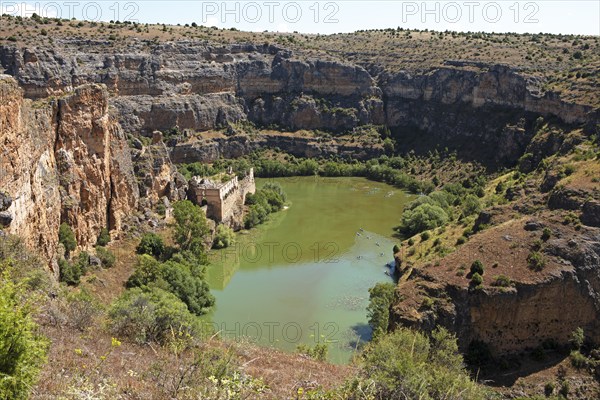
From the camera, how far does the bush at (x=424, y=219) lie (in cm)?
5206

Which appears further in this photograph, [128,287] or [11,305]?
[128,287]

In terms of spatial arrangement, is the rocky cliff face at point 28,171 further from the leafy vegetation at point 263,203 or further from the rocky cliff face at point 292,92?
the rocky cliff face at point 292,92

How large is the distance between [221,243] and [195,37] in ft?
189

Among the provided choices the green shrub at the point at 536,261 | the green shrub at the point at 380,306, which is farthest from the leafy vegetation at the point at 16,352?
the green shrub at the point at 536,261

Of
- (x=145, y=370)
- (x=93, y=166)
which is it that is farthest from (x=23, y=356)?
(x=93, y=166)

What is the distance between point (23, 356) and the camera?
32.2 feet

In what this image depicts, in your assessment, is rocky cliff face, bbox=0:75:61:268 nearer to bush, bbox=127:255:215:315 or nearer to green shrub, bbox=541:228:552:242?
bush, bbox=127:255:215:315

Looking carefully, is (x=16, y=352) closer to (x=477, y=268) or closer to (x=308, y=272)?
(x=477, y=268)

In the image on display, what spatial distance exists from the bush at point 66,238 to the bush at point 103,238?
389 centimetres

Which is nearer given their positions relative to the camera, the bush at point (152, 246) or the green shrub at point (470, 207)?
the bush at point (152, 246)

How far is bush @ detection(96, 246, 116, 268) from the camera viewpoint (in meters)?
37.6

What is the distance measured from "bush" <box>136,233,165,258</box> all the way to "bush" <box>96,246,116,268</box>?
328cm

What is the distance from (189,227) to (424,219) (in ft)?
71.8

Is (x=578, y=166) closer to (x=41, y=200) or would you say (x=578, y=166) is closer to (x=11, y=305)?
(x=41, y=200)
